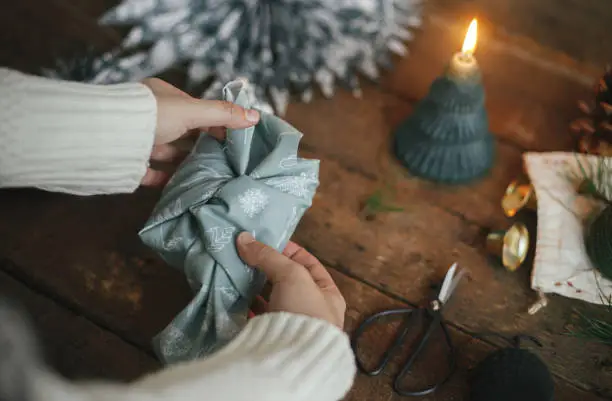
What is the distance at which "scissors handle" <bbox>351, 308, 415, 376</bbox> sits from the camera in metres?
0.52

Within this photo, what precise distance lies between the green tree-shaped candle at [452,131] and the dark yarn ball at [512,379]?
22 centimetres

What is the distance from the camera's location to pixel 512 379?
48 centimetres

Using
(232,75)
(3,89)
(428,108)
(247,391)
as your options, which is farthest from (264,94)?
(247,391)

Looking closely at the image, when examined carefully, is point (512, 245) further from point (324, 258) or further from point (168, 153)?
point (168, 153)

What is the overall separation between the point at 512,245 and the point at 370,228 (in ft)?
0.46

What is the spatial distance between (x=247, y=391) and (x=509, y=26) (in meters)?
0.55

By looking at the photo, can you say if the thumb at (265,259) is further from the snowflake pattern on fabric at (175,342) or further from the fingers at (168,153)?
the fingers at (168,153)

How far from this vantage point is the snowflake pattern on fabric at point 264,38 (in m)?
0.64

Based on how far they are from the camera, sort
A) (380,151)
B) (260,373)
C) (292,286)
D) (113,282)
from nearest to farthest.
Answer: (260,373) < (292,286) < (113,282) < (380,151)

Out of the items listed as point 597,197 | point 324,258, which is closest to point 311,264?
point 324,258

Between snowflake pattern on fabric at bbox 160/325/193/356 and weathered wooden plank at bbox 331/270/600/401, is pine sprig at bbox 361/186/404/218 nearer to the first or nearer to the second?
weathered wooden plank at bbox 331/270/600/401

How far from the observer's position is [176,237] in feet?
1.65

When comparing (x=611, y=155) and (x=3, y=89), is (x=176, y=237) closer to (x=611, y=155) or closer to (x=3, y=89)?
(x=3, y=89)

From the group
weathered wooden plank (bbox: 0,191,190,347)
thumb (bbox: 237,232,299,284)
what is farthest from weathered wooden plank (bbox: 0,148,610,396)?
thumb (bbox: 237,232,299,284)
